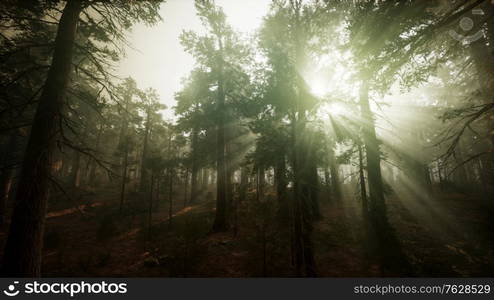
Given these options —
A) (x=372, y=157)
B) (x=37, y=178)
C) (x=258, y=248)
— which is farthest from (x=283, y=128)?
(x=37, y=178)

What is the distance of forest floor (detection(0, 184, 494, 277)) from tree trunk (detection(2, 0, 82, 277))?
1038 mm

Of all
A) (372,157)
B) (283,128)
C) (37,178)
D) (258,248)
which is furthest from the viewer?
(258,248)

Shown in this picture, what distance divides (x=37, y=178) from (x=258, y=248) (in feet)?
28.3

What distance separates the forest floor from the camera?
7.41 meters

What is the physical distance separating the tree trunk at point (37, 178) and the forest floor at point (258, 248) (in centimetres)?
104

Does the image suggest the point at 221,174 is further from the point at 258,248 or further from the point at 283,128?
the point at 283,128

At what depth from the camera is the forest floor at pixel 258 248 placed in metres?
7.41

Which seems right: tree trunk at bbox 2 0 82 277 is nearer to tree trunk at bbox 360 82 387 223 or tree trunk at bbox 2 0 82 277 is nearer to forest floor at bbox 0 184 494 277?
forest floor at bbox 0 184 494 277

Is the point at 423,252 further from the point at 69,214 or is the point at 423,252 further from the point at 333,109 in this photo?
the point at 69,214

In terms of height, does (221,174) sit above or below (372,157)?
below

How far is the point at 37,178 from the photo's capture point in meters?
5.15

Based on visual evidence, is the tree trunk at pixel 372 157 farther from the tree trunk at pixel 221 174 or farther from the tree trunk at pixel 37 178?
the tree trunk at pixel 37 178

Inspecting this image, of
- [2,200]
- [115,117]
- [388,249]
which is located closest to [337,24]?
[388,249]

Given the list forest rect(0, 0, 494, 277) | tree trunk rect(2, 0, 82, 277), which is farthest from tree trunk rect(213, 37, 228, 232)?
tree trunk rect(2, 0, 82, 277)
